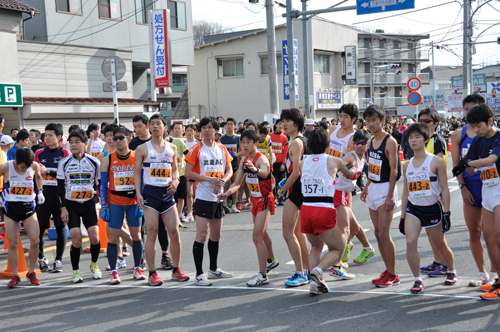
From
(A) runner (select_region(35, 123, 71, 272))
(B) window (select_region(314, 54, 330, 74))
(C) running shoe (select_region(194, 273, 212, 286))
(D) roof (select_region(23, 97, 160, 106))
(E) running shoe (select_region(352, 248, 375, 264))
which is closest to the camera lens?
(C) running shoe (select_region(194, 273, 212, 286))

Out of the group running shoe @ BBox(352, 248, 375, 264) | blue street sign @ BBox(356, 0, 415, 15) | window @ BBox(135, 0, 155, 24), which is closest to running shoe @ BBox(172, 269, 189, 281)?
running shoe @ BBox(352, 248, 375, 264)

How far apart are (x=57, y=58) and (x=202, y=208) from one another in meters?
18.0

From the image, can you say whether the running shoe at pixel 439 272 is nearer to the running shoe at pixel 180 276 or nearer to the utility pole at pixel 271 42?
the running shoe at pixel 180 276

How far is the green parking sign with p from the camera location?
18.3 metres

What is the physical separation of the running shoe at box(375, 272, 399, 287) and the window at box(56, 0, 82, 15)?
22867 millimetres

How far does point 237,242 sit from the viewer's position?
Result: 8930mm

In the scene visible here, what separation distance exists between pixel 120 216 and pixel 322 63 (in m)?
32.9

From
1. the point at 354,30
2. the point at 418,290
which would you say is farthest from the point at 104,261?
the point at 354,30

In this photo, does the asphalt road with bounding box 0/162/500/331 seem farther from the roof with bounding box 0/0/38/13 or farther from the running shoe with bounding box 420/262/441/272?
the roof with bounding box 0/0/38/13

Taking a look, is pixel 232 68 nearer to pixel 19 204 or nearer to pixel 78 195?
pixel 78 195

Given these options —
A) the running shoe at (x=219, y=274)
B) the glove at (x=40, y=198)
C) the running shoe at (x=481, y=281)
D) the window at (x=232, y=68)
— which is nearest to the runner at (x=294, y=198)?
the running shoe at (x=219, y=274)

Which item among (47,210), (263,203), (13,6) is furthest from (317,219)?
(13,6)

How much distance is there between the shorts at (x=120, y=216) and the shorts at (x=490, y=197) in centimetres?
417

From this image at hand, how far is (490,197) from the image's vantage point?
5.28 meters
